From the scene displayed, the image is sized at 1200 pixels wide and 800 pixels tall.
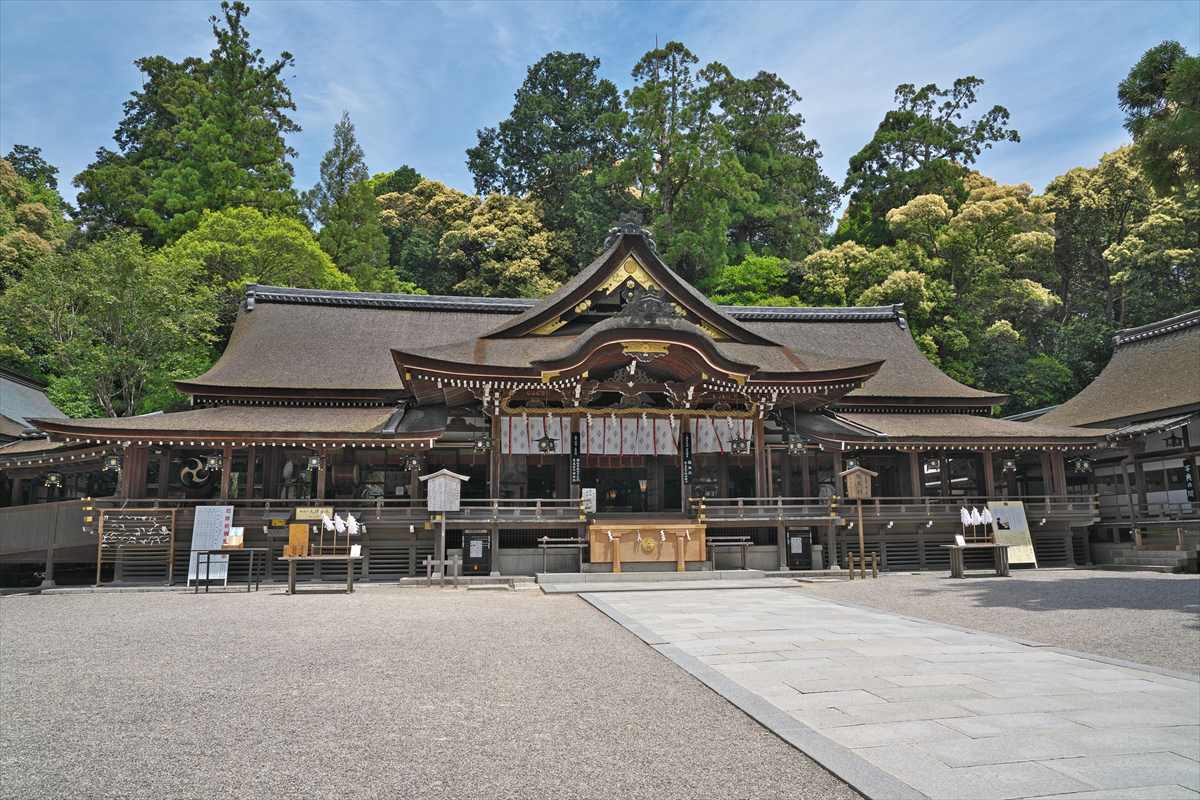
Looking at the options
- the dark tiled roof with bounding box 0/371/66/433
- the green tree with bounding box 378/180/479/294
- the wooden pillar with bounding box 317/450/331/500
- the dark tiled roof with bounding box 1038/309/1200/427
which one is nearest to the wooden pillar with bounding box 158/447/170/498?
the wooden pillar with bounding box 317/450/331/500

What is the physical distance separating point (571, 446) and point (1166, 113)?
1532 cm

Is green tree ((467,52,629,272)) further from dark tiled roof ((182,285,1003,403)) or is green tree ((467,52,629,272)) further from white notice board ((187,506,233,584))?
white notice board ((187,506,233,584))

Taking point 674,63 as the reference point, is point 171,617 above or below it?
below

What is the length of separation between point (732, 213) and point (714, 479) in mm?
31445

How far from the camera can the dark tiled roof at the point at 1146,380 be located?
2298 centimetres

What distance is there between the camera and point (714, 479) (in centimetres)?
2178

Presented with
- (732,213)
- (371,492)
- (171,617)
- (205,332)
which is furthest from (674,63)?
(171,617)

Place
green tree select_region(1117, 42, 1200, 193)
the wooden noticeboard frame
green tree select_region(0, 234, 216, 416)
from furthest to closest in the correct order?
green tree select_region(0, 234, 216, 416)
the wooden noticeboard frame
green tree select_region(1117, 42, 1200, 193)

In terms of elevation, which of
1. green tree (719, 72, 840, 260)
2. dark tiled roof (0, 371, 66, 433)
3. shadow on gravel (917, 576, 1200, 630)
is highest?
green tree (719, 72, 840, 260)

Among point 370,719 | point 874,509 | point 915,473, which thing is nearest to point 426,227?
point 915,473

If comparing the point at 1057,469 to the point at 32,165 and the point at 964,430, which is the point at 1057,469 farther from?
the point at 32,165

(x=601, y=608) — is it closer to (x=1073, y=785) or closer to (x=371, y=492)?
(x=1073, y=785)

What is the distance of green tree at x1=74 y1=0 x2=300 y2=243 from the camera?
3931cm

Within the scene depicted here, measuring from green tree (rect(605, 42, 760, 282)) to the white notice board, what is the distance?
3097 centimetres
